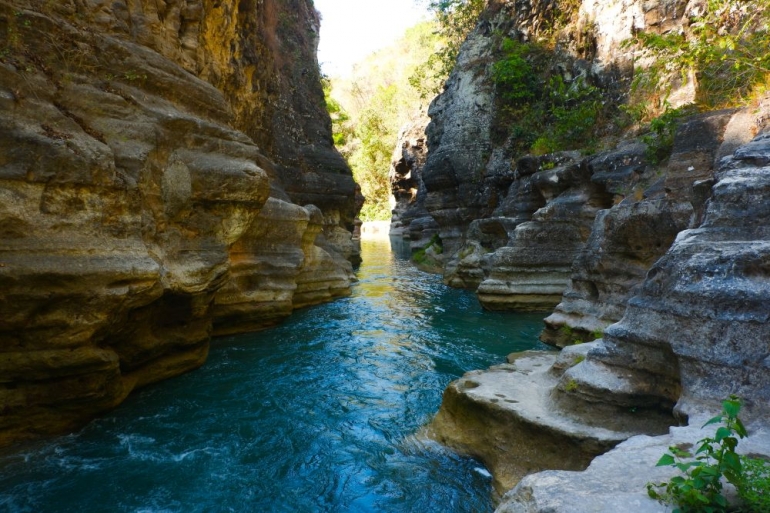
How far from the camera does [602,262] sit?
809cm

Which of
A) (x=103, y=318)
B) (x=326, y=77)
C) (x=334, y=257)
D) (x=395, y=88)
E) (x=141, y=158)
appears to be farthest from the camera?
(x=395, y=88)

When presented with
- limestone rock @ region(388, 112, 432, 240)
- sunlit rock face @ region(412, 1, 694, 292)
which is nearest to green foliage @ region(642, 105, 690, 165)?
sunlit rock face @ region(412, 1, 694, 292)

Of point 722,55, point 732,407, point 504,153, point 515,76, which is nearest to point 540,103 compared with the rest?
point 515,76

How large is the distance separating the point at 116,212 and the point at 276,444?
125 inches

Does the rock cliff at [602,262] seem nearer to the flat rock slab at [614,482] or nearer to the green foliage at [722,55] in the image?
the flat rock slab at [614,482]

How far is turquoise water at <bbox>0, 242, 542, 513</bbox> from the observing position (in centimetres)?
416

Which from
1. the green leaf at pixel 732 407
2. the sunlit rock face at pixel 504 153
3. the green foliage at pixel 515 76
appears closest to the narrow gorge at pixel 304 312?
the sunlit rock face at pixel 504 153

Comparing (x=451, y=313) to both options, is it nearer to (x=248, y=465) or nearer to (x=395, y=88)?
(x=248, y=465)

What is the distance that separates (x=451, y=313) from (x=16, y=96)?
975 centimetres

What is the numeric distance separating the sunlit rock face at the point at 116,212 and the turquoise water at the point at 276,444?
0.64 m

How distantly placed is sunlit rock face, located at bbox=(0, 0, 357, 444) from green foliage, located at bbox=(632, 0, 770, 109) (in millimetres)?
8997

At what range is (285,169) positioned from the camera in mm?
15664

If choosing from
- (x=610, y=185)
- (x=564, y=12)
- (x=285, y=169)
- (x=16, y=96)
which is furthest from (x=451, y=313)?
(x=564, y=12)

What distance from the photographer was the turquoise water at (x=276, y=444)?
13.6 feet
